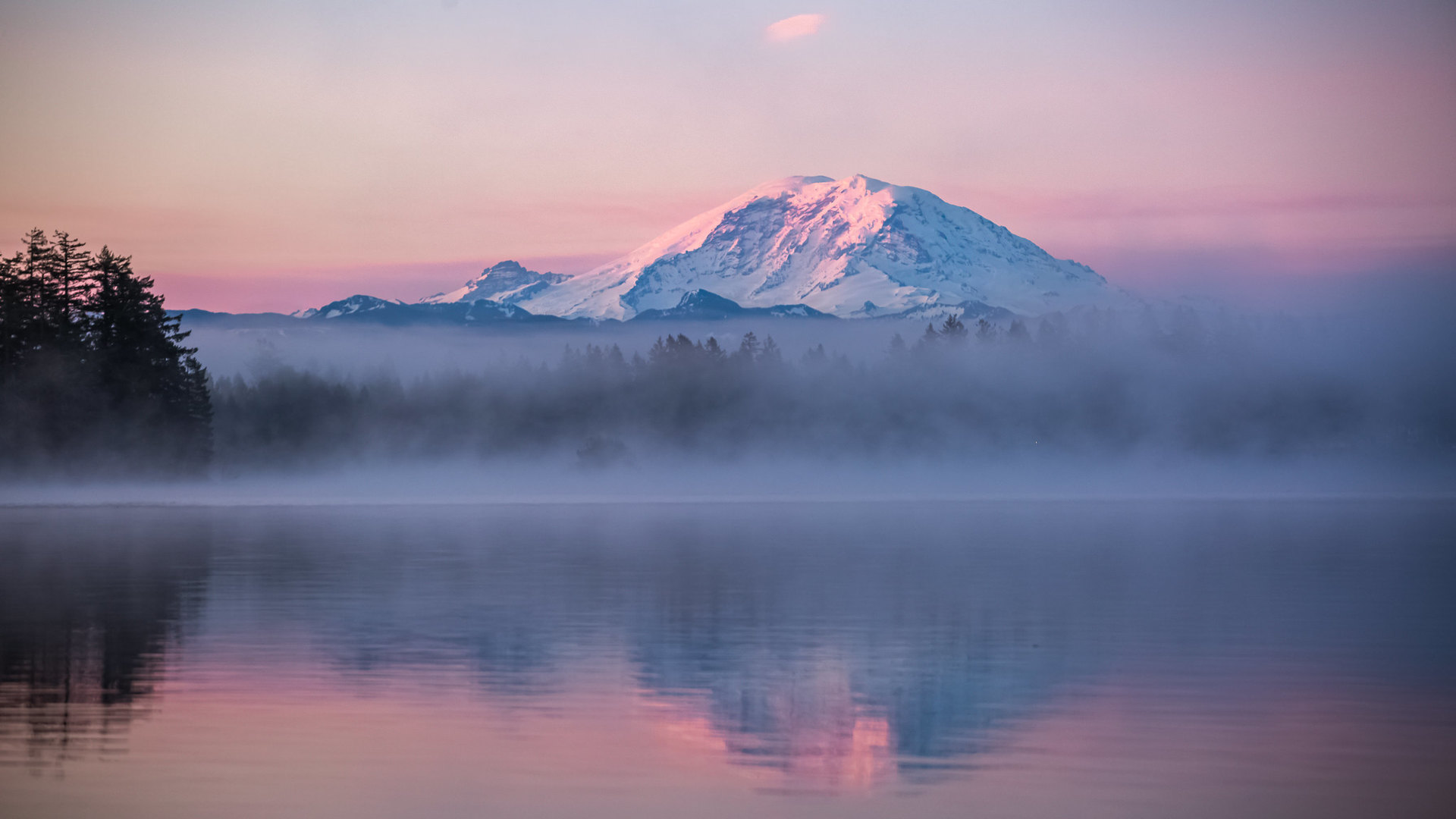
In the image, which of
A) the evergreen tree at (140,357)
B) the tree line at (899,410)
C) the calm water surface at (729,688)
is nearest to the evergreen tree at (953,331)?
the tree line at (899,410)

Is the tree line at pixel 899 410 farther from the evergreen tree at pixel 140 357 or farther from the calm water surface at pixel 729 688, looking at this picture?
the calm water surface at pixel 729 688

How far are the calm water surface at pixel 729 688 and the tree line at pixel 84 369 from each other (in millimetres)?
62165

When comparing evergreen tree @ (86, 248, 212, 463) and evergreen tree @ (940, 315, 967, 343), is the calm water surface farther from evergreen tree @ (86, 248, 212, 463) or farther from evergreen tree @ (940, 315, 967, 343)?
evergreen tree @ (940, 315, 967, 343)

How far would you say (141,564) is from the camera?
147 feet

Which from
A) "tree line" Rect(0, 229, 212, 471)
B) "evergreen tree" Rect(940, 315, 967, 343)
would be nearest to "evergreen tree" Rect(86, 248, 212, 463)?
"tree line" Rect(0, 229, 212, 471)

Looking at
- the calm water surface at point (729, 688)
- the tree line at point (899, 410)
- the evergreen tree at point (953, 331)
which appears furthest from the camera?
the evergreen tree at point (953, 331)

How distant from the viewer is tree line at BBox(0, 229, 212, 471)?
102m

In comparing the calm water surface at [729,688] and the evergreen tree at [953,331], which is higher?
the evergreen tree at [953,331]

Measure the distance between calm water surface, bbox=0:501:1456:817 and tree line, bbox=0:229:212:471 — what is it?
62.2 meters

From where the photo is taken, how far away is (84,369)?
336ft

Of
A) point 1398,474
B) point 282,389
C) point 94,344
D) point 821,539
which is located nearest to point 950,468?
point 1398,474

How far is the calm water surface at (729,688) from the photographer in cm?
1541

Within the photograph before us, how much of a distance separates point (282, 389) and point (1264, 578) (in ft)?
471

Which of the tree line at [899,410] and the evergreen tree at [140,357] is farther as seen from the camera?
the tree line at [899,410]
